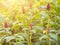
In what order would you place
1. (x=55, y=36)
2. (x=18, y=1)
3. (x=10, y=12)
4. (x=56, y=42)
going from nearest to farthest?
(x=55, y=36)
(x=56, y=42)
(x=10, y=12)
(x=18, y=1)

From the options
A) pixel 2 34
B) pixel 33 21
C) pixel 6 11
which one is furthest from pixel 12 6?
pixel 2 34

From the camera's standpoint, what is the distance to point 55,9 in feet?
5.62

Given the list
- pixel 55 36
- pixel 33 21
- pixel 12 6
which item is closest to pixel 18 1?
pixel 12 6

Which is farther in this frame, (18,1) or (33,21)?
(18,1)

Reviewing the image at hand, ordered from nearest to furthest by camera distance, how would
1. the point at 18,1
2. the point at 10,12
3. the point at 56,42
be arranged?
the point at 56,42 → the point at 10,12 → the point at 18,1

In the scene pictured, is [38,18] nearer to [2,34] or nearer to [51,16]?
[51,16]

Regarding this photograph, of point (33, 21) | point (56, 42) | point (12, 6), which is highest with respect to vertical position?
point (12, 6)

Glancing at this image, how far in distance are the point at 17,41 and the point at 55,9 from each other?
17.9 inches

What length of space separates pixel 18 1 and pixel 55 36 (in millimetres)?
779

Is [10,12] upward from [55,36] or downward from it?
upward

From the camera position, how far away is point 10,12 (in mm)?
1866

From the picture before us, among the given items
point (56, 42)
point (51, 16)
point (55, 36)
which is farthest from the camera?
point (51, 16)

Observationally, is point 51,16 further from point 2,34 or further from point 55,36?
point 2,34

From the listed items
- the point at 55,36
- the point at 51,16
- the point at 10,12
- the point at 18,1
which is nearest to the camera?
the point at 55,36
